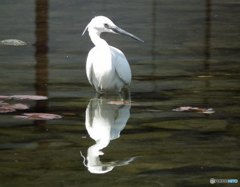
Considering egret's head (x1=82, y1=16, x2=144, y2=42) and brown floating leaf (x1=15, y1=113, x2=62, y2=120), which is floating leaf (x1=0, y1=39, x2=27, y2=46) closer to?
egret's head (x1=82, y1=16, x2=144, y2=42)

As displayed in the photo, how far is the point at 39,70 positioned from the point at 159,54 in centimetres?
199

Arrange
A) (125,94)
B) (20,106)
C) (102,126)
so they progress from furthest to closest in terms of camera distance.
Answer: (125,94) → (20,106) → (102,126)

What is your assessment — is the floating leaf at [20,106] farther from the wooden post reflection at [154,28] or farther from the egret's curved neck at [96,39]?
the wooden post reflection at [154,28]

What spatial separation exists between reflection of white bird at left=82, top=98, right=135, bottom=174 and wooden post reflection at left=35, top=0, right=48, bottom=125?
0.48m

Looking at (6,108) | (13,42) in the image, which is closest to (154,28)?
(13,42)

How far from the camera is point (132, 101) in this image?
969cm

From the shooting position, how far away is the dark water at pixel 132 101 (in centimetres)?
702

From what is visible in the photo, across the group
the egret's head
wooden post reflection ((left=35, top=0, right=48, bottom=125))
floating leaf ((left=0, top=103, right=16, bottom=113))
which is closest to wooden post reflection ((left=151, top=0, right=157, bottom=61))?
wooden post reflection ((left=35, top=0, right=48, bottom=125))

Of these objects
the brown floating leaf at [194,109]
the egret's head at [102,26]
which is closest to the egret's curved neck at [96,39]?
the egret's head at [102,26]

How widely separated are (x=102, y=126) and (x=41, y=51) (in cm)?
421

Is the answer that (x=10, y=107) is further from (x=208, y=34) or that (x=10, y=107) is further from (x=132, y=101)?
(x=208, y=34)

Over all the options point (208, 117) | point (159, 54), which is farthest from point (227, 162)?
point (159, 54)

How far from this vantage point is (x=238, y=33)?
46.5 ft

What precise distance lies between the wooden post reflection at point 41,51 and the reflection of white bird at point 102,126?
0.48 m
